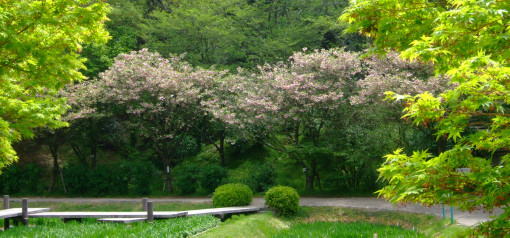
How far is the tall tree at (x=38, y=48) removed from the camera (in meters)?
7.49

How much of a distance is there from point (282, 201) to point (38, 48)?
864 centimetres

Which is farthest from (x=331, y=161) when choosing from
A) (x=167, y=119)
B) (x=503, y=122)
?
(x=503, y=122)

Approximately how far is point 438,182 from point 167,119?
53.6 ft

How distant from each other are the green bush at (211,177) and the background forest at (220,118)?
5 cm

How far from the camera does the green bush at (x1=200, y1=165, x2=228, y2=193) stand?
18547mm

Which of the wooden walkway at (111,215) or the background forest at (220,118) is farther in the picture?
the background forest at (220,118)

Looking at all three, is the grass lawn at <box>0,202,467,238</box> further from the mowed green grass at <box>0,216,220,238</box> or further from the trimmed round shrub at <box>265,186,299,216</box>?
the trimmed round shrub at <box>265,186,299,216</box>

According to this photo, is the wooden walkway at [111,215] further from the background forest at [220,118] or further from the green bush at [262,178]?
the green bush at [262,178]

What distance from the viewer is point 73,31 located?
813 cm

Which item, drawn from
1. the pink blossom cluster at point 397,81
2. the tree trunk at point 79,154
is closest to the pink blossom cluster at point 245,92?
the pink blossom cluster at point 397,81

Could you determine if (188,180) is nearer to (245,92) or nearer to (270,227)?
(245,92)

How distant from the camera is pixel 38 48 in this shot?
25.8ft

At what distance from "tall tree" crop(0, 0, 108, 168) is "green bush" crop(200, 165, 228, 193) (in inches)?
406

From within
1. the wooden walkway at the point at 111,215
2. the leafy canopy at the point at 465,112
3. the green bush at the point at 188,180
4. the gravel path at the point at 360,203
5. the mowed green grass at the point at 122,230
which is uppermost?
the leafy canopy at the point at 465,112
